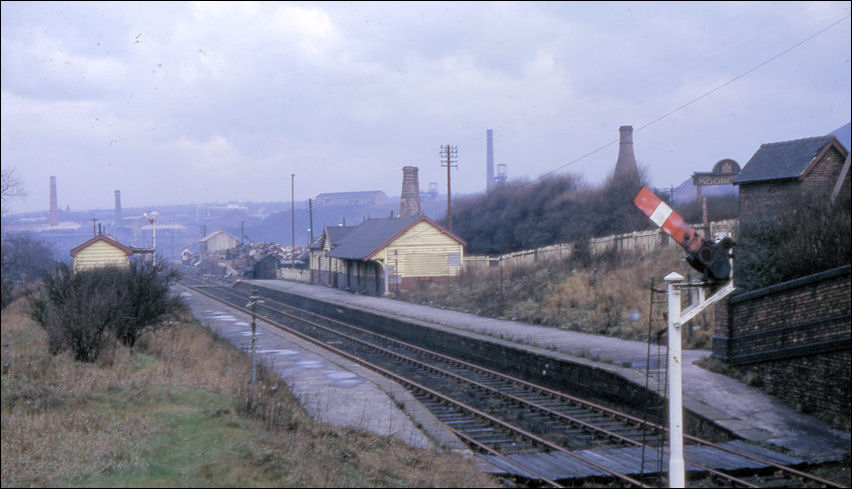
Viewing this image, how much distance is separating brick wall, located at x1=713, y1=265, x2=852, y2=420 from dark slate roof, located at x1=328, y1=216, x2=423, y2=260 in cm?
2645

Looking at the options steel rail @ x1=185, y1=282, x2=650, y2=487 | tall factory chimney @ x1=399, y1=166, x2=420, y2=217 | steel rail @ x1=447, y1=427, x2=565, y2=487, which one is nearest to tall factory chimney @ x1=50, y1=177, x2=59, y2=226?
steel rail @ x1=185, y1=282, x2=650, y2=487

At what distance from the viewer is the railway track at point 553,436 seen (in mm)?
8414

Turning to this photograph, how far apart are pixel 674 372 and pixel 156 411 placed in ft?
21.4

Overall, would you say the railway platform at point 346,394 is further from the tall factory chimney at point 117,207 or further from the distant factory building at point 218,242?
the distant factory building at point 218,242

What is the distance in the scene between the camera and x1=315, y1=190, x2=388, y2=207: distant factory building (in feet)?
276

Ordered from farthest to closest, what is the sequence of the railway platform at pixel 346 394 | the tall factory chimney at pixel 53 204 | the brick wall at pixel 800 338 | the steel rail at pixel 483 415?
the tall factory chimney at pixel 53 204, the railway platform at pixel 346 394, the brick wall at pixel 800 338, the steel rail at pixel 483 415

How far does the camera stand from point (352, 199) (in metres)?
85.2

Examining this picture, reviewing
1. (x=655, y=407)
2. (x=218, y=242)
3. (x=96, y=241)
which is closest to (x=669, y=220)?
(x=655, y=407)

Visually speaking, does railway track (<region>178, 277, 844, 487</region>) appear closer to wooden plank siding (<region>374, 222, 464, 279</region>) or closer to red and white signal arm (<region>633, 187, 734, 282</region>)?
red and white signal arm (<region>633, 187, 734, 282</region>)

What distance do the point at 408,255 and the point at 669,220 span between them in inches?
1307

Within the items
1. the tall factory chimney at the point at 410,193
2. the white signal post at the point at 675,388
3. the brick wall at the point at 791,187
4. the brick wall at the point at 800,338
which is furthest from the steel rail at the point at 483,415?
the tall factory chimney at the point at 410,193

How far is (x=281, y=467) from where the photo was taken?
6332 mm

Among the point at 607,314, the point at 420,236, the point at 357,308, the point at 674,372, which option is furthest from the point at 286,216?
the point at 674,372

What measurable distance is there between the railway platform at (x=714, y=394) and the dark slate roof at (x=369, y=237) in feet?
51.6
